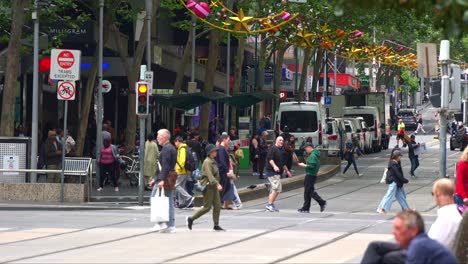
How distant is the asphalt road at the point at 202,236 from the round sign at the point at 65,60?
396 centimetres

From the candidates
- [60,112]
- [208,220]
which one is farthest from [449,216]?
[60,112]

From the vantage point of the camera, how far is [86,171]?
29781 mm

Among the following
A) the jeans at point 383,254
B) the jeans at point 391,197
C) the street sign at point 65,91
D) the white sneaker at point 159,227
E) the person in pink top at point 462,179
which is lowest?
the white sneaker at point 159,227

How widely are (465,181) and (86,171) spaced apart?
14649mm

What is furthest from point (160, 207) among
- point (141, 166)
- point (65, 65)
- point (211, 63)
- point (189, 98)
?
point (211, 63)

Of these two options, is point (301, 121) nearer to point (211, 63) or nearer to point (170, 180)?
point (211, 63)

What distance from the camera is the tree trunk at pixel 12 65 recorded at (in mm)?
31250

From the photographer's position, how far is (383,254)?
1002 centimetres

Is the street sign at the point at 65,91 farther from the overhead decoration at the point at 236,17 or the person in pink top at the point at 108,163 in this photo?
the overhead decoration at the point at 236,17

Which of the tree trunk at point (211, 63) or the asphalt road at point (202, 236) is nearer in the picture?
the asphalt road at point (202, 236)

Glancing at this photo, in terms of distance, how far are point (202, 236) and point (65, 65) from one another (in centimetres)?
1043

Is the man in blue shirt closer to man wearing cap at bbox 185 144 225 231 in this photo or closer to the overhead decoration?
man wearing cap at bbox 185 144 225 231

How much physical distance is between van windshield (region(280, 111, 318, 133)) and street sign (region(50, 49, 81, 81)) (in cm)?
2416

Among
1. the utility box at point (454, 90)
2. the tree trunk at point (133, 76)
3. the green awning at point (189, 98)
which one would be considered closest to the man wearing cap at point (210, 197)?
the utility box at point (454, 90)
